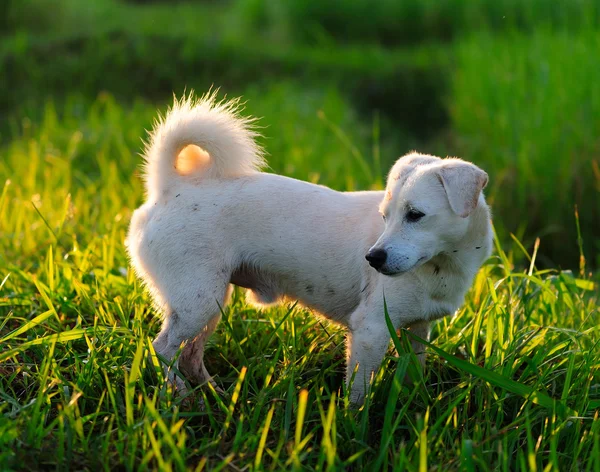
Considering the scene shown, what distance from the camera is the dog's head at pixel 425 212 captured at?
3.02 meters

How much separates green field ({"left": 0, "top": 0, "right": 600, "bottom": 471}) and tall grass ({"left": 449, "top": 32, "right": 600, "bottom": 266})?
0.02 m

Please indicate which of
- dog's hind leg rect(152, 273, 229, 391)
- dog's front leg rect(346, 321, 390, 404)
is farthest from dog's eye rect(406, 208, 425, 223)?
dog's hind leg rect(152, 273, 229, 391)

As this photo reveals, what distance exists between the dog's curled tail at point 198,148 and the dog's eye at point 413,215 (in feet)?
2.72

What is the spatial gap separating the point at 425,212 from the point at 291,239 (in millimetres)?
612

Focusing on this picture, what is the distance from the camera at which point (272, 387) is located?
3.15 m

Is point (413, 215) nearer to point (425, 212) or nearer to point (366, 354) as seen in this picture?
point (425, 212)

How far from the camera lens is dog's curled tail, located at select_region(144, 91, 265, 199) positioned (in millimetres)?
3469

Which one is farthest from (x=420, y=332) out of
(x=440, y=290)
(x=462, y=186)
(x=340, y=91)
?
(x=340, y=91)

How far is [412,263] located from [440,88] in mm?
8011

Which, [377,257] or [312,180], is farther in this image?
[312,180]

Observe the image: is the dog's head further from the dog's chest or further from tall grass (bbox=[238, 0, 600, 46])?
tall grass (bbox=[238, 0, 600, 46])

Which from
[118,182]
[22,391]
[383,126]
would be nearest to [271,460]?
[22,391]

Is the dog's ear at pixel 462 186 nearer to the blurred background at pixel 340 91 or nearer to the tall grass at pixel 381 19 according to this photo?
the blurred background at pixel 340 91

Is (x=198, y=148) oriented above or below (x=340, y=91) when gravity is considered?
above
